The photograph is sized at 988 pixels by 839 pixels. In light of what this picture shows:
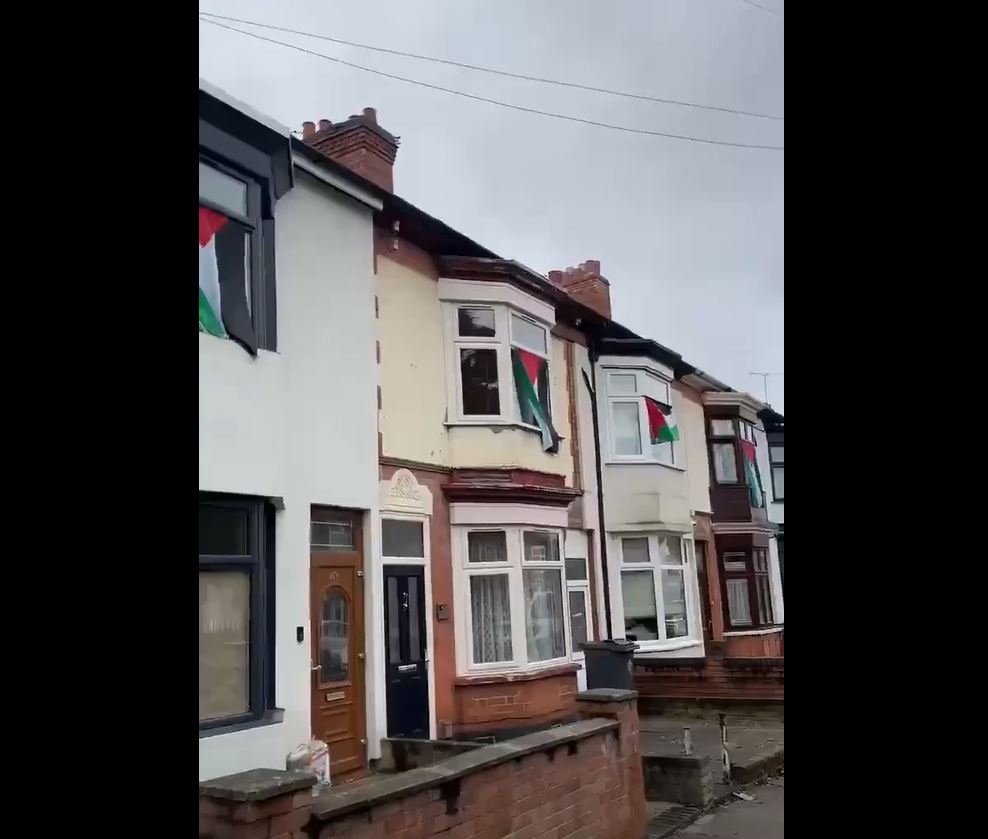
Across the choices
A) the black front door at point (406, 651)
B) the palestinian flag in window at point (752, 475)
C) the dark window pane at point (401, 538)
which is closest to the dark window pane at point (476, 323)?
the dark window pane at point (401, 538)

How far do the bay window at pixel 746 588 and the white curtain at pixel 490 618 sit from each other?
3085 millimetres

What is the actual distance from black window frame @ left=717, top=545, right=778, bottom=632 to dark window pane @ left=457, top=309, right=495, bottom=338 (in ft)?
11.3

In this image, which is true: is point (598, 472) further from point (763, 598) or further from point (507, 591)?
point (763, 598)

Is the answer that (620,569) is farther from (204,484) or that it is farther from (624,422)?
(204,484)

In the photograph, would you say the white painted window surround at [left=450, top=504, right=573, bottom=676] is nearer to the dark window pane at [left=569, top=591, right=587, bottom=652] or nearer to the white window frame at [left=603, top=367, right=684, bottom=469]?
the dark window pane at [left=569, top=591, right=587, bottom=652]

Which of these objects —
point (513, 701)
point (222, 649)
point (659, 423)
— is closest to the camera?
point (222, 649)

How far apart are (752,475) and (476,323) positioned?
17.2ft

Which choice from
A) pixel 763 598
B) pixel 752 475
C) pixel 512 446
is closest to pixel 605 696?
pixel 512 446

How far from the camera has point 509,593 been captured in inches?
132
